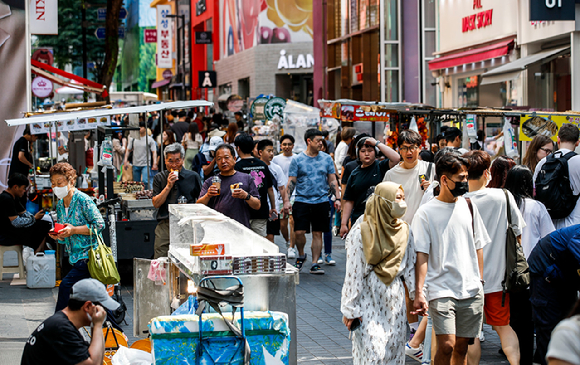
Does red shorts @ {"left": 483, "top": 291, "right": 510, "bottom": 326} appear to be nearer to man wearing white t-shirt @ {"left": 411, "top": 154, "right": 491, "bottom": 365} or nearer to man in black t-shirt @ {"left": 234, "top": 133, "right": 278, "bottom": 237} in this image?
man wearing white t-shirt @ {"left": 411, "top": 154, "right": 491, "bottom": 365}

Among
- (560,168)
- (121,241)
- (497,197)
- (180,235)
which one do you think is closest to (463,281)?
(497,197)

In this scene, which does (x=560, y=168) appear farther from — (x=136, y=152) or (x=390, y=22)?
(x=390, y=22)

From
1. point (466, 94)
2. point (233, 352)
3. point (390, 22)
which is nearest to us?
point (233, 352)

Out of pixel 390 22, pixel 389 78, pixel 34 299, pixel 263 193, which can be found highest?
pixel 390 22

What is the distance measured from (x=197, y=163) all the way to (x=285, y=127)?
7.62 m

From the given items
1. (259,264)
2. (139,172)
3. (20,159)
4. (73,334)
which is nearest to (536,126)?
(259,264)

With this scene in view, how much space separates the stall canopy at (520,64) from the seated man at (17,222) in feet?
34.6

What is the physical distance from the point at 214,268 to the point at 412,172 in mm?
3297

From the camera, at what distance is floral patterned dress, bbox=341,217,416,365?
198 inches

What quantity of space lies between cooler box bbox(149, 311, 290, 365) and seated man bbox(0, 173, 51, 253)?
270 inches

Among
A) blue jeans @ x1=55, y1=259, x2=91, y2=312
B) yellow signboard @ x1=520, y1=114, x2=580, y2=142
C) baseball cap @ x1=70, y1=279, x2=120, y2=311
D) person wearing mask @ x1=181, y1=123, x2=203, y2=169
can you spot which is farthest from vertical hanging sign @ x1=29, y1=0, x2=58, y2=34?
baseball cap @ x1=70, y1=279, x2=120, y2=311

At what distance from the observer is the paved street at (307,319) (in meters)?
6.88

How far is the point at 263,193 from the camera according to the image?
945 cm

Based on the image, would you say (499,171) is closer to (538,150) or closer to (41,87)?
(538,150)
